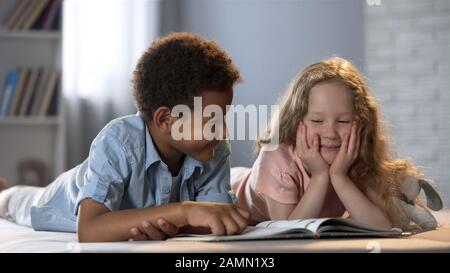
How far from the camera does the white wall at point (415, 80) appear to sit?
0.92 metres

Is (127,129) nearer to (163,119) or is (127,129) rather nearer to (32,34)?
(163,119)

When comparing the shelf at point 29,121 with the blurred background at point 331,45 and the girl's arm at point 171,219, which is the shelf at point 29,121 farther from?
the girl's arm at point 171,219

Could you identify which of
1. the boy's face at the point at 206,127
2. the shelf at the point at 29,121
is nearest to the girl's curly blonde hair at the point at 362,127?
the boy's face at the point at 206,127

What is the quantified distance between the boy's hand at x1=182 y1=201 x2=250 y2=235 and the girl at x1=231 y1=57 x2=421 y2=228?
0.20 meters

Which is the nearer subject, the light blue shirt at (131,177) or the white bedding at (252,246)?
the white bedding at (252,246)

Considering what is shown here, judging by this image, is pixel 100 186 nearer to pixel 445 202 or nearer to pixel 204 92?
pixel 204 92

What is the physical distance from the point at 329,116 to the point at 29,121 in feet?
2.01

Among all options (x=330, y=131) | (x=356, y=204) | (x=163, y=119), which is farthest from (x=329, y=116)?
(x=163, y=119)

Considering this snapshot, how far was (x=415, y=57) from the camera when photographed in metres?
0.97

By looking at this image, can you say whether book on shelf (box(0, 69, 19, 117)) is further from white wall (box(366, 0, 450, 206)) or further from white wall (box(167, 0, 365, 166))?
white wall (box(366, 0, 450, 206))

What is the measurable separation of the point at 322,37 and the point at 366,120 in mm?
142

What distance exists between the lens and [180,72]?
0.83 meters
